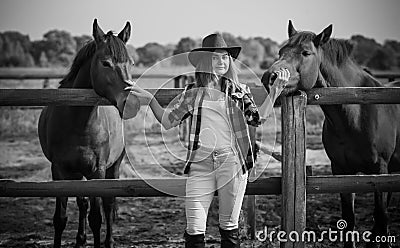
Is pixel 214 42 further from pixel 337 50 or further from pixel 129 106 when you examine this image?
pixel 337 50

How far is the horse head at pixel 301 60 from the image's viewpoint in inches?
145

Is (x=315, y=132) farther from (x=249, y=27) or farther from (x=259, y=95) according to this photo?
(x=249, y=27)

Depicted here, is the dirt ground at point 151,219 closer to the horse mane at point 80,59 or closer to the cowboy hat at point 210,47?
the horse mane at point 80,59

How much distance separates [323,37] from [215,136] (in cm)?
146

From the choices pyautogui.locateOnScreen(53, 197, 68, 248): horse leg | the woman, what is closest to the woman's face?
the woman

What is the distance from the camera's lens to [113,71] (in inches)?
141

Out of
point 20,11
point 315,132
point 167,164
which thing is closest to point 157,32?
point 20,11

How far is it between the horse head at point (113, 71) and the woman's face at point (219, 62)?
639 millimetres

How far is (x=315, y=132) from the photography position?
11.7 meters

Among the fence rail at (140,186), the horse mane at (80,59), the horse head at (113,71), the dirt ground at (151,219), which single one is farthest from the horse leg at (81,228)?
the horse head at (113,71)

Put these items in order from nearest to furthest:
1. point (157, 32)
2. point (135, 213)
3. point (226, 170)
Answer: point (226, 170), point (135, 213), point (157, 32)

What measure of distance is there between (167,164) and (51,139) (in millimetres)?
4521

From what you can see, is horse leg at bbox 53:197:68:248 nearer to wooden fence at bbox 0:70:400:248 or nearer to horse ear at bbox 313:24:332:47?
wooden fence at bbox 0:70:400:248

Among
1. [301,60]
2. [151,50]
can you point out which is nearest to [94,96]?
[301,60]
